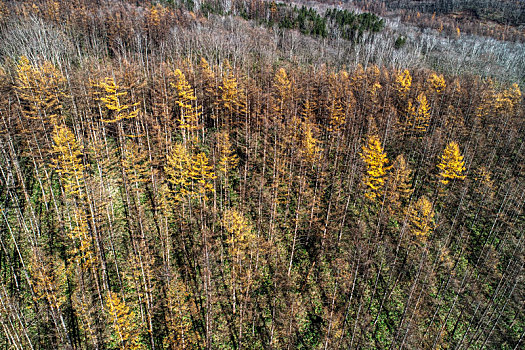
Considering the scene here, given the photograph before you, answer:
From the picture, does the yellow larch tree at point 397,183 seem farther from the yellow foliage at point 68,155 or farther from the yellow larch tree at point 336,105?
the yellow foliage at point 68,155

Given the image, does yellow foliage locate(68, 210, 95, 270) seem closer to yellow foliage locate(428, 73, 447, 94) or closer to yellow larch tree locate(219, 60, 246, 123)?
yellow larch tree locate(219, 60, 246, 123)

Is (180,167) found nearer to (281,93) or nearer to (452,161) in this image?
(281,93)

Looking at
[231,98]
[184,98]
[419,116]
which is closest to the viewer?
[184,98]

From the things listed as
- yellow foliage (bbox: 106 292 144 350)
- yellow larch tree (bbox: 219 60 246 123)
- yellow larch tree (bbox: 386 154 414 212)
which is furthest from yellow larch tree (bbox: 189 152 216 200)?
yellow larch tree (bbox: 386 154 414 212)

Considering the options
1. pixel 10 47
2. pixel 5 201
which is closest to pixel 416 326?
pixel 5 201

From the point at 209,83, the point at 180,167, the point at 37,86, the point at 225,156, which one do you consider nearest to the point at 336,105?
the point at 225,156

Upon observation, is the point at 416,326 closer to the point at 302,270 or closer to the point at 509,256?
the point at 302,270
